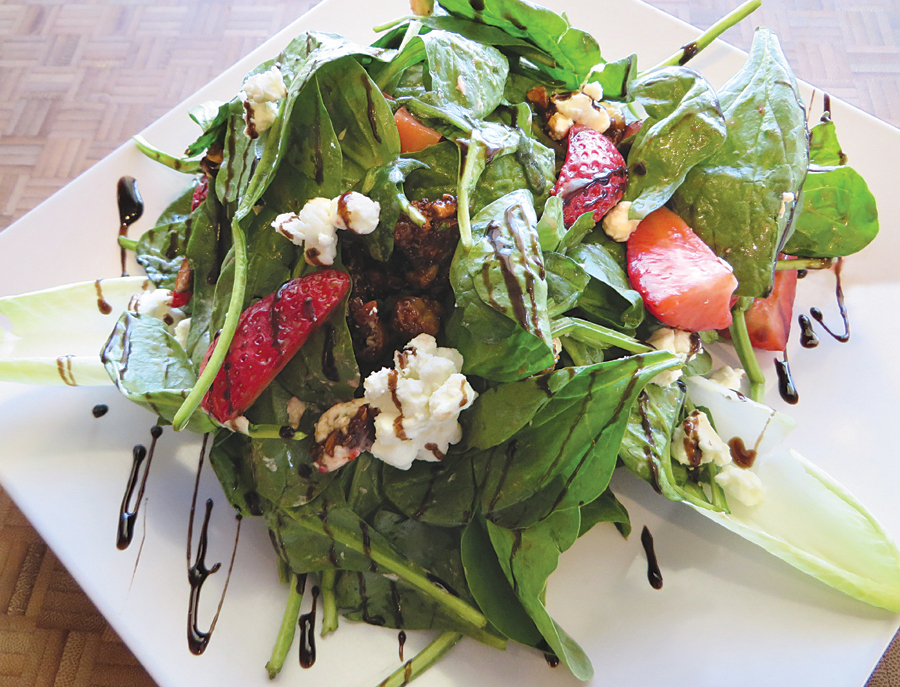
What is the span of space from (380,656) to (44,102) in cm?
192

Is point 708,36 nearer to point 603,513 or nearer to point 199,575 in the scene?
point 603,513

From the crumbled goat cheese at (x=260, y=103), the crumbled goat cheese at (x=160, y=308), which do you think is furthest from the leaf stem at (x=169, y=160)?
the crumbled goat cheese at (x=260, y=103)

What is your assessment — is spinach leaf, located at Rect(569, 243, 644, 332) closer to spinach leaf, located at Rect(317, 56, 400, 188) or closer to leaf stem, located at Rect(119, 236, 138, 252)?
spinach leaf, located at Rect(317, 56, 400, 188)

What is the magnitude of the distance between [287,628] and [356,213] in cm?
68

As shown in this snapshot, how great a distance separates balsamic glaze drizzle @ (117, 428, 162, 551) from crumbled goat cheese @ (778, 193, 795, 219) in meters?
1.19

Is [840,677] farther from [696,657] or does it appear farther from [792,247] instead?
[792,247]

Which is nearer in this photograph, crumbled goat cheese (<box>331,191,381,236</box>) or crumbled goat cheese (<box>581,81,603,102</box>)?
crumbled goat cheese (<box>331,191,381,236</box>)

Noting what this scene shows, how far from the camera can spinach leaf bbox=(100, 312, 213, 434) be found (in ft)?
3.19

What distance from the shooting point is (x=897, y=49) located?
185 centimetres

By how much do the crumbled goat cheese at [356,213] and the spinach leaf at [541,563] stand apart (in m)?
0.51

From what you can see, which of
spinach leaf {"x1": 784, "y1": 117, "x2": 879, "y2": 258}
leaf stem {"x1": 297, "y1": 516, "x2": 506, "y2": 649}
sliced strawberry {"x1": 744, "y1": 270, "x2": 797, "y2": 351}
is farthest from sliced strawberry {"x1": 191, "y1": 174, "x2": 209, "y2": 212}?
spinach leaf {"x1": 784, "y1": 117, "x2": 879, "y2": 258}

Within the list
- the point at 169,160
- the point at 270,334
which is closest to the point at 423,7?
the point at 169,160

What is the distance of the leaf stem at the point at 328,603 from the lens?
40.4 inches

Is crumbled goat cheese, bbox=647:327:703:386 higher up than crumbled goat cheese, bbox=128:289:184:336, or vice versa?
crumbled goat cheese, bbox=647:327:703:386
